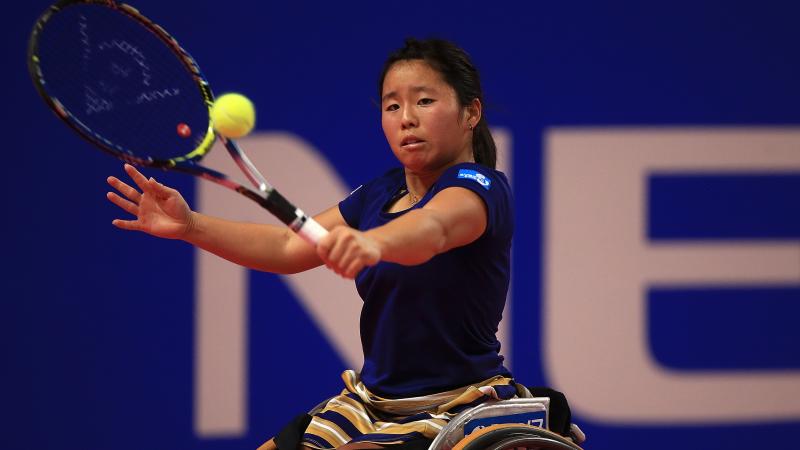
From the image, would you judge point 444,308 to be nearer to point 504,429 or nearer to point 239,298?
point 504,429

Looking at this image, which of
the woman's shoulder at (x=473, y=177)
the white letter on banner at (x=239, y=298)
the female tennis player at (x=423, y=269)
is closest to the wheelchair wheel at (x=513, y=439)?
the female tennis player at (x=423, y=269)

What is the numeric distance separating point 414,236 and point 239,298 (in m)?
2.15

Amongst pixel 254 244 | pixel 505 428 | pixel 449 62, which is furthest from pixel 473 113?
pixel 505 428

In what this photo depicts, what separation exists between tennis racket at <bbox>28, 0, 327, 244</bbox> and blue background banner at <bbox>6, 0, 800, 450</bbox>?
132 centimetres

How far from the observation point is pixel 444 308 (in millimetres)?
2252

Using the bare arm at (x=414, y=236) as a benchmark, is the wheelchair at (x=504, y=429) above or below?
below

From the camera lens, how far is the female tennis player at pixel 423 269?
86.4 inches

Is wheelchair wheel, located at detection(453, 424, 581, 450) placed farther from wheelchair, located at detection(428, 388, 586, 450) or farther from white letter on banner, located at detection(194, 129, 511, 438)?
white letter on banner, located at detection(194, 129, 511, 438)

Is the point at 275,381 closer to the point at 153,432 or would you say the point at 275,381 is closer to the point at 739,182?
the point at 153,432

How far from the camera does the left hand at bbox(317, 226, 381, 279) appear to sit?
1821 mm

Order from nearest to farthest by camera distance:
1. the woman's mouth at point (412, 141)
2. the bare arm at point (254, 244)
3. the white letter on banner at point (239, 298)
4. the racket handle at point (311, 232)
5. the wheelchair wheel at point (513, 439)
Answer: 1. the racket handle at point (311, 232)
2. the wheelchair wheel at point (513, 439)
3. the woman's mouth at point (412, 141)
4. the bare arm at point (254, 244)
5. the white letter on banner at point (239, 298)

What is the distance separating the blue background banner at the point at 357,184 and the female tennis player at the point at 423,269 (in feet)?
5.19

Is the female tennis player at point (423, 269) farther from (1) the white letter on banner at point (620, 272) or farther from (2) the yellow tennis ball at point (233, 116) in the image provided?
(1) the white letter on banner at point (620, 272)

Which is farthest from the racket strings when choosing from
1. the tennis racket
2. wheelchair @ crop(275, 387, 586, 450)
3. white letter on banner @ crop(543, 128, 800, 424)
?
white letter on banner @ crop(543, 128, 800, 424)
